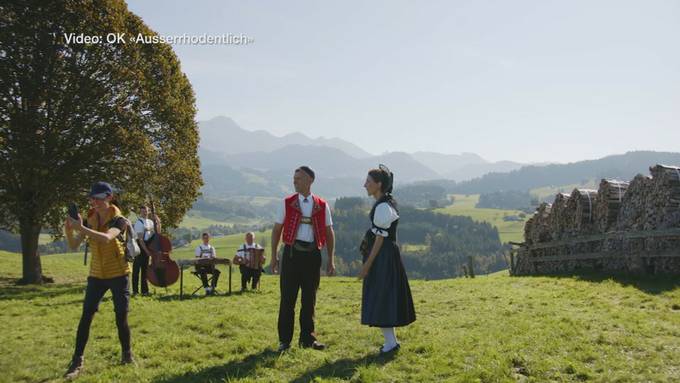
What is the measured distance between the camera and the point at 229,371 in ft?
24.6

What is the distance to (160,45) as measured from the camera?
24125 mm

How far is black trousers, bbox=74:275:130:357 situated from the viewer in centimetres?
764

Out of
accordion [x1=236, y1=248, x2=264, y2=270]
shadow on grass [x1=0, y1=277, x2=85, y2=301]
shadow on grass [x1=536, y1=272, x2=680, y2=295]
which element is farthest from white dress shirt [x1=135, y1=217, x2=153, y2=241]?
shadow on grass [x1=536, y1=272, x2=680, y2=295]

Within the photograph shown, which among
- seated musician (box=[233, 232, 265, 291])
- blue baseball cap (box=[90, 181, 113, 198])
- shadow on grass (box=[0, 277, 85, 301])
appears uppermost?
blue baseball cap (box=[90, 181, 113, 198])

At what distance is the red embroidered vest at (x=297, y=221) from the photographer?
843cm

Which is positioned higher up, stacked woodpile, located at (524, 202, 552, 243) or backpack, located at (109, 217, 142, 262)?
backpack, located at (109, 217, 142, 262)

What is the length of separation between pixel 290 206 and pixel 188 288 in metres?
12.9

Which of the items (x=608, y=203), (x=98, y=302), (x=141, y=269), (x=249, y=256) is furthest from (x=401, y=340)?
(x=608, y=203)

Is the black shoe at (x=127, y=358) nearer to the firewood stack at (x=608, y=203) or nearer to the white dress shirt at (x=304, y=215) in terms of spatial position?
the white dress shirt at (x=304, y=215)

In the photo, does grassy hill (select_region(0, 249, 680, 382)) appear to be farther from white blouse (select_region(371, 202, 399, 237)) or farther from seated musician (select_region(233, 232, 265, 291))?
seated musician (select_region(233, 232, 265, 291))

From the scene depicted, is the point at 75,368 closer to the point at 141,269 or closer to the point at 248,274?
the point at 141,269

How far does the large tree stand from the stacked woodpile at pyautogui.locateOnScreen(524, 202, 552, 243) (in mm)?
18461

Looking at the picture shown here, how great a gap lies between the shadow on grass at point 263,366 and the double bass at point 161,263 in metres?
7.83

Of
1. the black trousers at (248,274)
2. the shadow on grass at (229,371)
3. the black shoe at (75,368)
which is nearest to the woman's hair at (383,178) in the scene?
the shadow on grass at (229,371)
